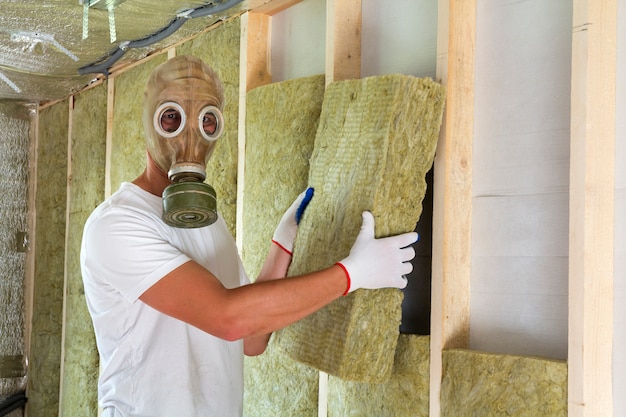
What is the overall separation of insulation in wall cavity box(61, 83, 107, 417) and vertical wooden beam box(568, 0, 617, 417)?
3.36 meters

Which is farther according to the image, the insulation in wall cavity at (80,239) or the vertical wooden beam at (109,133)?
the insulation in wall cavity at (80,239)

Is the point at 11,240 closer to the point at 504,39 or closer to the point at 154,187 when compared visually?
the point at 154,187

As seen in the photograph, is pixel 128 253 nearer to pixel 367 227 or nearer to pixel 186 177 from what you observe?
pixel 186 177

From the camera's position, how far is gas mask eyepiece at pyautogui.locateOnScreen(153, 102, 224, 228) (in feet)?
6.20

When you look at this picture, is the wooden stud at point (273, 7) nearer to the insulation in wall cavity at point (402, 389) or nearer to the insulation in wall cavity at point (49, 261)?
the insulation in wall cavity at point (402, 389)

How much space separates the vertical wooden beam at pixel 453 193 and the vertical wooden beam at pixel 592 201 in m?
0.38

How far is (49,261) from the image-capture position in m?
5.32

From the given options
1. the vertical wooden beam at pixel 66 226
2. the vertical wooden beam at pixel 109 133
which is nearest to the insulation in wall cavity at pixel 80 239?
the vertical wooden beam at pixel 66 226

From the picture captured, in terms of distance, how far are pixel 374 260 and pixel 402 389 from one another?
47 cm

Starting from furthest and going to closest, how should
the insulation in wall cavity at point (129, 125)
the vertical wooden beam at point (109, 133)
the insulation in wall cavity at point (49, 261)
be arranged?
the insulation in wall cavity at point (49, 261), the vertical wooden beam at point (109, 133), the insulation in wall cavity at point (129, 125)

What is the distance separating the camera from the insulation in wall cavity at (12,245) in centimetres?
546

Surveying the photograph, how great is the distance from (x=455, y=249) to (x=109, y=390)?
111 centimetres

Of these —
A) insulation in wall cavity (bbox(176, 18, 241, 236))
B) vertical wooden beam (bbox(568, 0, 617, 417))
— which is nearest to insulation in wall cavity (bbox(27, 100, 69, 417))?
insulation in wall cavity (bbox(176, 18, 241, 236))

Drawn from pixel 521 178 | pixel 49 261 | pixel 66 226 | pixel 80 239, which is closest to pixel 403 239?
pixel 521 178
